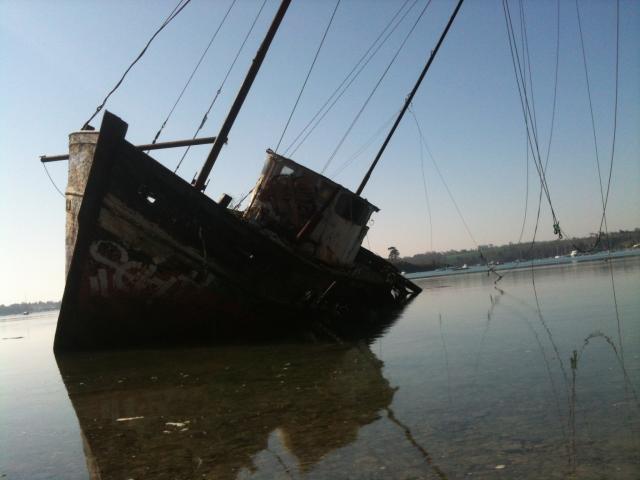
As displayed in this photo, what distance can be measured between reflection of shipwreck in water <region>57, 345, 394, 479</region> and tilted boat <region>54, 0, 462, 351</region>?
1594 mm

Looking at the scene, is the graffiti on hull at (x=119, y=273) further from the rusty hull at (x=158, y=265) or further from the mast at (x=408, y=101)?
the mast at (x=408, y=101)

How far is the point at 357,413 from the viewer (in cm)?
407

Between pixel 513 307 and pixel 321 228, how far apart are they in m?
5.06

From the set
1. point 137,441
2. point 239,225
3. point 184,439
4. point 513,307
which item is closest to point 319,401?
point 184,439

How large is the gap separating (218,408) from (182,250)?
5.15 metres

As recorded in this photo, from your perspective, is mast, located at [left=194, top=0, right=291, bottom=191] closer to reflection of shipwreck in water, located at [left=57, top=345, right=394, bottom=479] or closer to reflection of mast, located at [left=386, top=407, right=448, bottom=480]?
reflection of shipwreck in water, located at [left=57, top=345, right=394, bottom=479]

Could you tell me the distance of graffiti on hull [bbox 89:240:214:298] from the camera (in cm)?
909

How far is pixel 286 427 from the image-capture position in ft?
12.7

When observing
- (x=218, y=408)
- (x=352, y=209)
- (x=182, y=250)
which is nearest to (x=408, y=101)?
(x=352, y=209)

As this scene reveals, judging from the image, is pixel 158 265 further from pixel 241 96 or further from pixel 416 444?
pixel 416 444

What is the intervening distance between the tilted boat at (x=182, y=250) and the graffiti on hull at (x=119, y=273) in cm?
2

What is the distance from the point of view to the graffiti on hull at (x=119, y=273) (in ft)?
29.8

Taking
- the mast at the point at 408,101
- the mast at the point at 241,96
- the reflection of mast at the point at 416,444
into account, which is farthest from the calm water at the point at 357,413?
the mast at the point at 408,101

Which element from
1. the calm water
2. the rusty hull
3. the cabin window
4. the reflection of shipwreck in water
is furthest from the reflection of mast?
the cabin window
